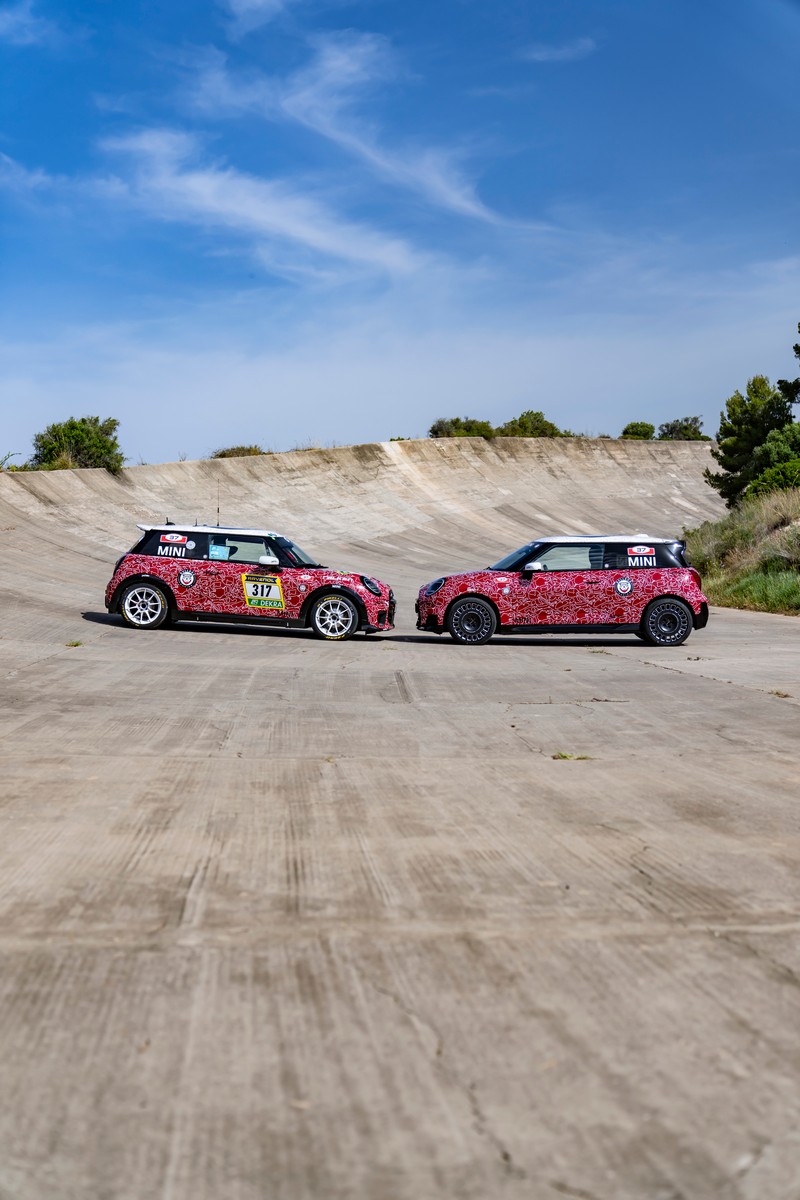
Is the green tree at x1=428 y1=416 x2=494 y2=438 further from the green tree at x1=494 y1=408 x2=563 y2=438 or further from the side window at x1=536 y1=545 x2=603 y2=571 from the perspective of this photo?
the side window at x1=536 y1=545 x2=603 y2=571

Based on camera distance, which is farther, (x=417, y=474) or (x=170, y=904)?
(x=417, y=474)

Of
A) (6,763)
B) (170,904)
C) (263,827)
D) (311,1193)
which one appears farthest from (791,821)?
(6,763)

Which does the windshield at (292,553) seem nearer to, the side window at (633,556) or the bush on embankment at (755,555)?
the side window at (633,556)

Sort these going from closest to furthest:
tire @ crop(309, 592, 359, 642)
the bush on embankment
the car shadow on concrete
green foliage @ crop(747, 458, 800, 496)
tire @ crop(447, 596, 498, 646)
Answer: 1. tire @ crop(447, 596, 498, 646)
2. tire @ crop(309, 592, 359, 642)
3. the car shadow on concrete
4. the bush on embankment
5. green foliage @ crop(747, 458, 800, 496)

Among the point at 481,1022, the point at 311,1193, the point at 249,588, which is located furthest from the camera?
the point at 249,588

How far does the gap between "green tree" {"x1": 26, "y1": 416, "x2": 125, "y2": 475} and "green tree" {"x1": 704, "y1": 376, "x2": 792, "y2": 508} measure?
2548cm

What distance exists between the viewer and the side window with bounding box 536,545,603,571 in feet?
54.7

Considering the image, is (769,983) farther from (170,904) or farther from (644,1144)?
(170,904)

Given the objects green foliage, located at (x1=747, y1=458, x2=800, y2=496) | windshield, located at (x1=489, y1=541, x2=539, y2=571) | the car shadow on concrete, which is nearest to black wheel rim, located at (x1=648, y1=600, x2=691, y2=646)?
the car shadow on concrete

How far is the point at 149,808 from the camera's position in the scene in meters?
5.80

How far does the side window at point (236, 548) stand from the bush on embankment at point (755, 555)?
1193cm

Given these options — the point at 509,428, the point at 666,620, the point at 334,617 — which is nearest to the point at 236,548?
the point at 334,617

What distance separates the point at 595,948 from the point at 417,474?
5315cm

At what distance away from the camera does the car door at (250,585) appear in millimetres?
17203
